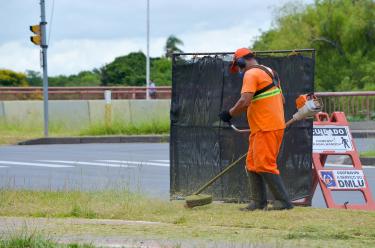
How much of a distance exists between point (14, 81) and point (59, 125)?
3505cm

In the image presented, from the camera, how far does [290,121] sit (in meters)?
11.2

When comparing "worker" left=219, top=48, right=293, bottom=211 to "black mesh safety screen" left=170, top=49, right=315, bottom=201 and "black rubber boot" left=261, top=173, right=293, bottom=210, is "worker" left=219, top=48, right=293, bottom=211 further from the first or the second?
"black mesh safety screen" left=170, top=49, right=315, bottom=201

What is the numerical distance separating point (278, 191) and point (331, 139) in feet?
6.14

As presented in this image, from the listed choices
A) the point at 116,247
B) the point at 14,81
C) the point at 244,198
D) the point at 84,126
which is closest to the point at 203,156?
the point at 244,198

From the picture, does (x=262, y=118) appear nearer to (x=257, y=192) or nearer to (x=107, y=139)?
(x=257, y=192)

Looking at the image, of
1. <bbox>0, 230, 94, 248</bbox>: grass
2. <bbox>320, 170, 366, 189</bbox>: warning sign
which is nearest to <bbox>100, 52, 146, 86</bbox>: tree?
<bbox>320, 170, 366, 189</bbox>: warning sign

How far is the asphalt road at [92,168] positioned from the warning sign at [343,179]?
95 centimetres

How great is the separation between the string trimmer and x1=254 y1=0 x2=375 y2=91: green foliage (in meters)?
35.4

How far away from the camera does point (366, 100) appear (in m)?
25.8

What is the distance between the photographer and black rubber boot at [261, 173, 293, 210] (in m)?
11.0

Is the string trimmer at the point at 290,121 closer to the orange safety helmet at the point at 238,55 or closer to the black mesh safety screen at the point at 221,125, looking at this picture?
the black mesh safety screen at the point at 221,125

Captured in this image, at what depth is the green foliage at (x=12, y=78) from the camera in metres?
64.0

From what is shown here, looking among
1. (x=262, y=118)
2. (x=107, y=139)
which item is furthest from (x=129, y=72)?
(x=262, y=118)

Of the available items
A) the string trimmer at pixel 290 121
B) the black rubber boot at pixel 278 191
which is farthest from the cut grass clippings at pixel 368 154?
the black rubber boot at pixel 278 191
